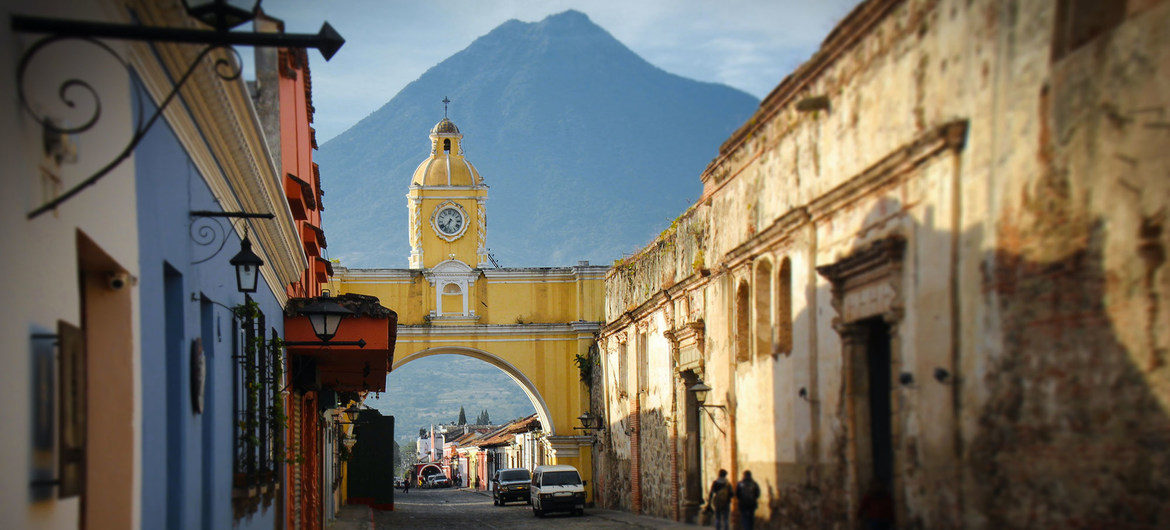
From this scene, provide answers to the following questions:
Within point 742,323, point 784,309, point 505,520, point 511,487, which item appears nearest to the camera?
point 784,309

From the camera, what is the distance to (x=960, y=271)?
33.0 feet

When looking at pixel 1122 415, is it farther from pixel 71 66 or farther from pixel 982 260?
pixel 71 66

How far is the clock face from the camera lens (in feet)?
135

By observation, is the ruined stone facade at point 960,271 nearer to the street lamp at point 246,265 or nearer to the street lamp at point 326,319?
the street lamp at point 326,319

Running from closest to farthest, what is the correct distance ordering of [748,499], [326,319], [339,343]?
[326,319] → [339,343] → [748,499]

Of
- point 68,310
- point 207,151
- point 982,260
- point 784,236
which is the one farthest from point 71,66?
point 784,236

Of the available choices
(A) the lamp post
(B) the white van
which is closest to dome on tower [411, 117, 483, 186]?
(B) the white van

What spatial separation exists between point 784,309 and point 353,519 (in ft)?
53.9

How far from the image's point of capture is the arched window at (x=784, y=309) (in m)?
15.5

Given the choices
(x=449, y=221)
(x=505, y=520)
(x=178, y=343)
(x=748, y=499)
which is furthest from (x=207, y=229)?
(x=449, y=221)

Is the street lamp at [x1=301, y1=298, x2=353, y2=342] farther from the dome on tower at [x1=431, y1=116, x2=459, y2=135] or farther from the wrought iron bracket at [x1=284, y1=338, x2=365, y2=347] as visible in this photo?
the dome on tower at [x1=431, y1=116, x2=459, y2=135]

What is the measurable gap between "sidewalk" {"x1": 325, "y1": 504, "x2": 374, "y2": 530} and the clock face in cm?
945

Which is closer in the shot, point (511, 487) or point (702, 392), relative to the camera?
point (702, 392)

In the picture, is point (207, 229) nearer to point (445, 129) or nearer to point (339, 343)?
point (339, 343)
